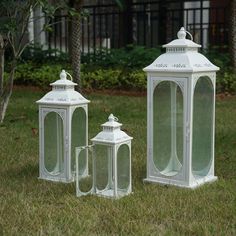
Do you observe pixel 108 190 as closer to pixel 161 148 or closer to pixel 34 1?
pixel 161 148

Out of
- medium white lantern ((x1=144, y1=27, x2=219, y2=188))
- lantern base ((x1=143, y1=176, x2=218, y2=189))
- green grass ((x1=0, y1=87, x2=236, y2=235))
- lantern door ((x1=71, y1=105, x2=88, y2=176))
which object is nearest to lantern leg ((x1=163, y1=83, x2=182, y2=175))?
medium white lantern ((x1=144, y1=27, x2=219, y2=188))

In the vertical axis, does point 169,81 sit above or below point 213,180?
above

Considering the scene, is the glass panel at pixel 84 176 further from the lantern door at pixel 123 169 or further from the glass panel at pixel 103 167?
the lantern door at pixel 123 169

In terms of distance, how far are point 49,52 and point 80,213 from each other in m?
11.2

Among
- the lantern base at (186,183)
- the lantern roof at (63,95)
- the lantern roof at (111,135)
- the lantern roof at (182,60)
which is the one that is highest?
the lantern roof at (182,60)

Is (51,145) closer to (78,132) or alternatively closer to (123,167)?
(78,132)

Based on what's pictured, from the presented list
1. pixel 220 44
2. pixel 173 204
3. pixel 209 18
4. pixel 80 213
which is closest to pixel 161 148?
pixel 173 204

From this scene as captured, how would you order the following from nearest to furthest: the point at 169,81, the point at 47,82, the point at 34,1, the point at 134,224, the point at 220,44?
the point at 134,224
the point at 169,81
the point at 34,1
the point at 47,82
the point at 220,44

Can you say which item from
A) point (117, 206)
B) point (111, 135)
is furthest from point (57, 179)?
point (117, 206)

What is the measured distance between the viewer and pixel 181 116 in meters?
5.12

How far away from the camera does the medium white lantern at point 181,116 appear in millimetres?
4883

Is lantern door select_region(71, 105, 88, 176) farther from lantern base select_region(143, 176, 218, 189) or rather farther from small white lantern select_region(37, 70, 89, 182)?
lantern base select_region(143, 176, 218, 189)

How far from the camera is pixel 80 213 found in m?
4.25

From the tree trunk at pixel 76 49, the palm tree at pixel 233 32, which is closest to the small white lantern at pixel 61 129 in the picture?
the tree trunk at pixel 76 49
